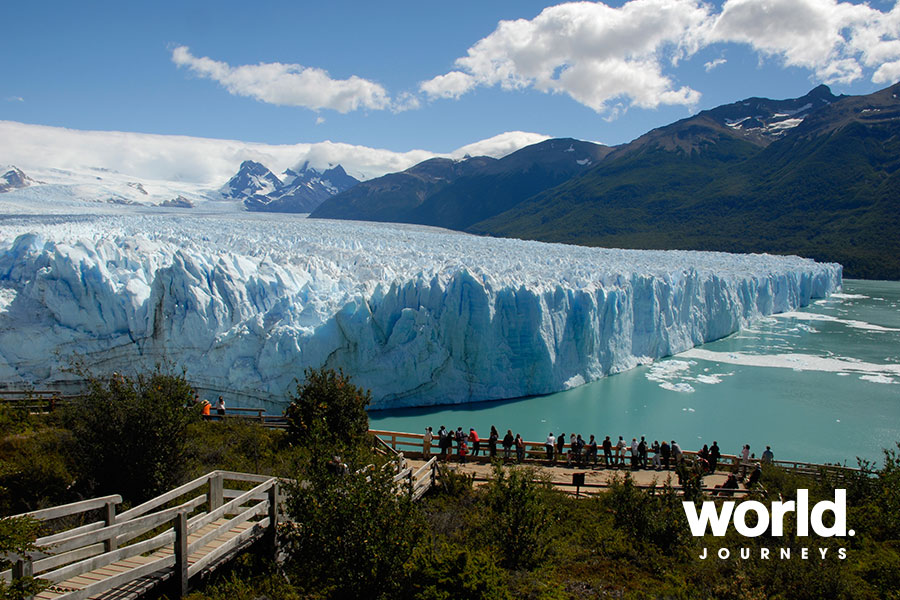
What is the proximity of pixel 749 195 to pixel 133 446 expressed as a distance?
8619 cm

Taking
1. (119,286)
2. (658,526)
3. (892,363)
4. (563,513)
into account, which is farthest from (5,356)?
(892,363)

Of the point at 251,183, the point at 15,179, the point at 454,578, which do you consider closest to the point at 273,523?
the point at 454,578

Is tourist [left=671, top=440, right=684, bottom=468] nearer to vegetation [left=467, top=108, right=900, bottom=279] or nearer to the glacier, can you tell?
the glacier

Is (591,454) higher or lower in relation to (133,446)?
lower

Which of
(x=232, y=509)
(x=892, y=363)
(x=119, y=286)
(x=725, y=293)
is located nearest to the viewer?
(x=232, y=509)

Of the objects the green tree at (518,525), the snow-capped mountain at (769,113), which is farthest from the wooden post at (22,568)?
the snow-capped mountain at (769,113)

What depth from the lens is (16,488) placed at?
6.52m

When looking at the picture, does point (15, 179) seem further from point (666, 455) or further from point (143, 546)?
point (143, 546)

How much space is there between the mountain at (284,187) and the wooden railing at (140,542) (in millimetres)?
137339

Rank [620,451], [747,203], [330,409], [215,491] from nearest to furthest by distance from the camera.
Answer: [215,491] < [330,409] < [620,451] < [747,203]

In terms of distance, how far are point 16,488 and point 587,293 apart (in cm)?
1591

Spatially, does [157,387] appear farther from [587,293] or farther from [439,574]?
[587,293]

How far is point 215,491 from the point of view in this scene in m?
5.75

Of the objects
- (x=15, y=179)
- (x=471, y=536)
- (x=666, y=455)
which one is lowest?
(x=666, y=455)
